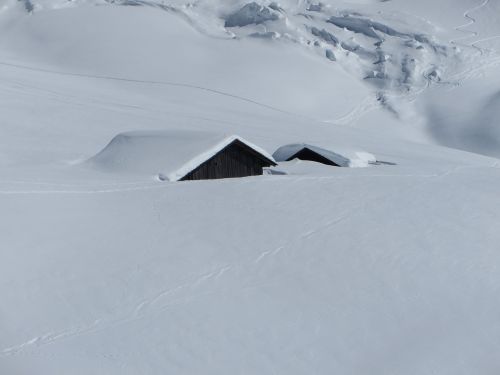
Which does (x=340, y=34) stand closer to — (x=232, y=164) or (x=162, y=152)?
(x=232, y=164)

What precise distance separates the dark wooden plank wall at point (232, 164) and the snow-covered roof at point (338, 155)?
3.97 meters

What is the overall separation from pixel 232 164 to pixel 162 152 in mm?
2342

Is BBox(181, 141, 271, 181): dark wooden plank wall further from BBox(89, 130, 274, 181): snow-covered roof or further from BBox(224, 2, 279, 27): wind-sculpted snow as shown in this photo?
BBox(224, 2, 279, 27): wind-sculpted snow

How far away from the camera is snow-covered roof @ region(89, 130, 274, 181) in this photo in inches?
628

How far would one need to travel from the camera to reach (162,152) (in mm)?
16859

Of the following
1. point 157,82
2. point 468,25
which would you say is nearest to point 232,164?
point 157,82

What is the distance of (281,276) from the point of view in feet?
30.9

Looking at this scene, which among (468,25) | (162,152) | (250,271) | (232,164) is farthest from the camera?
(468,25)

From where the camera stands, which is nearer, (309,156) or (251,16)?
(309,156)

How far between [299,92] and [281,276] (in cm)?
4677

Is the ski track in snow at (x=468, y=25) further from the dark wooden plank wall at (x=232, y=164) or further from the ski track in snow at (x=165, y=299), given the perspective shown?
the ski track in snow at (x=165, y=299)

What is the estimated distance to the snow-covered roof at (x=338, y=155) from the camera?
75.9ft

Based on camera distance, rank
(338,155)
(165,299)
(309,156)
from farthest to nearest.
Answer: (309,156), (338,155), (165,299)

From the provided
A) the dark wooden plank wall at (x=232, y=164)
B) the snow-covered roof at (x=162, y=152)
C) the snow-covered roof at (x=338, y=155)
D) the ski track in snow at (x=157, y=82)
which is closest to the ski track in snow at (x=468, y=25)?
the ski track in snow at (x=157, y=82)
